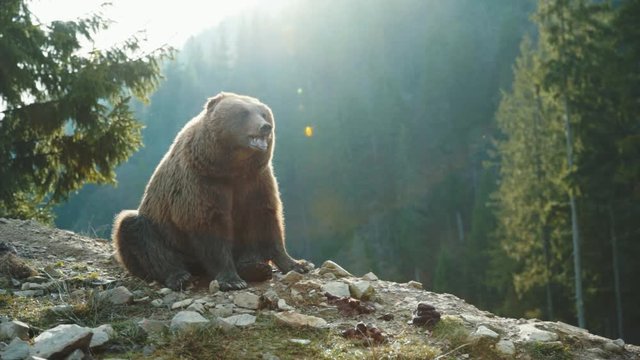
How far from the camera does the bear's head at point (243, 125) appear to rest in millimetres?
5582

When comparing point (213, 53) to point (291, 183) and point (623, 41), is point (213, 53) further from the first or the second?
point (623, 41)

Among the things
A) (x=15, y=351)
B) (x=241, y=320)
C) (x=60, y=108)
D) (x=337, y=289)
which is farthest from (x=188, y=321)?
(x=60, y=108)

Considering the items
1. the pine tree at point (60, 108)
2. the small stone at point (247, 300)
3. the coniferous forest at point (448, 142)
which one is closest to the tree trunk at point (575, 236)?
the coniferous forest at point (448, 142)

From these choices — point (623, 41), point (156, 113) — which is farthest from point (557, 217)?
point (156, 113)

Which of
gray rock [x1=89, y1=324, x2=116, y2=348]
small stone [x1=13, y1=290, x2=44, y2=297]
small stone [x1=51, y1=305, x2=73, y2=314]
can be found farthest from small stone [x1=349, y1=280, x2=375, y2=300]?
small stone [x1=13, y1=290, x2=44, y2=297]

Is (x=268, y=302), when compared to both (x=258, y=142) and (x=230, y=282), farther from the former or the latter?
(x=258, y=142)

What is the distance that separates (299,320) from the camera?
4367mm

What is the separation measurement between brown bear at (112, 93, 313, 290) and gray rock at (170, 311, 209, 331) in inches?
44.8

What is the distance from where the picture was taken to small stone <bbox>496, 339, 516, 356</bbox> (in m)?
4.16

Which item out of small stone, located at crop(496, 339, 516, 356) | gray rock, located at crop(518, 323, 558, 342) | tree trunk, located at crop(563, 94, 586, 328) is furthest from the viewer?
tree trunk, located at crop(563, 94, 586, 328)

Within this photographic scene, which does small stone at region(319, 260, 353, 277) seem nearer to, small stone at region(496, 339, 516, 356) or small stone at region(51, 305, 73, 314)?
small stone at region(496, 339, 516, 356)

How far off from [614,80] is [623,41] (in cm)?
118

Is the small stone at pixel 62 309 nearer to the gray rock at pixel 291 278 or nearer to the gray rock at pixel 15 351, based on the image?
the gray rock at pixel 15 351

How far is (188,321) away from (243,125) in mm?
2198
